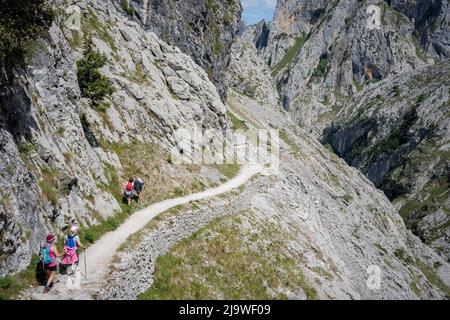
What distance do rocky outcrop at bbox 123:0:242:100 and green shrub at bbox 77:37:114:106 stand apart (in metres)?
28.9

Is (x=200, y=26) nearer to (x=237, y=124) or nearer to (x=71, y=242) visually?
(x=237, y=124)

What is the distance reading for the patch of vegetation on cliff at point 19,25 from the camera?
75.5 feet

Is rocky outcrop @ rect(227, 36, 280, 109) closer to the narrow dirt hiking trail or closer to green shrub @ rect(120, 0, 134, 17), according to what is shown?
green shrub @ rect(120, 0, 134, 17)

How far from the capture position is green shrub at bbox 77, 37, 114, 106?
4081cm

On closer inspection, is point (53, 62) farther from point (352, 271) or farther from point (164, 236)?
point (352, 271)

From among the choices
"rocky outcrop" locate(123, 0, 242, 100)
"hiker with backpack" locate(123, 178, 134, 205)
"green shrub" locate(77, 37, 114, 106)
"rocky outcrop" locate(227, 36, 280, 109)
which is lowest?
"hiker with backpack" locate(123, 178, 134, 205)

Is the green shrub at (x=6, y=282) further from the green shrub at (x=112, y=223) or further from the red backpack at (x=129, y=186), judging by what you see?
the red backpack at (x=129, y=186)

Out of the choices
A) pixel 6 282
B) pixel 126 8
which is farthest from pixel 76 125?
pixel 126 8

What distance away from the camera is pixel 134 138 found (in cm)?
4334

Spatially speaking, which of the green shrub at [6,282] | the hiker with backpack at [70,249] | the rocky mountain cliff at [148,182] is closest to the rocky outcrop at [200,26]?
the rocky mountain cliff at [148,182]

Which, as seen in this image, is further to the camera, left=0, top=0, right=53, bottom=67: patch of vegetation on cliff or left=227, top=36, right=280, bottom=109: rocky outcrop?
left=227, top=36, right=280, bottom=109: rocky outcrop

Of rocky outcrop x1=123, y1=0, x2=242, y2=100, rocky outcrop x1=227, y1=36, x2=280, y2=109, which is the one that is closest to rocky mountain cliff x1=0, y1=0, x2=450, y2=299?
rocky outcrop x1=123, y1=0, x2=242, y2=100

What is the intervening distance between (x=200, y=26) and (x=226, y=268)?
63412 millimetres
